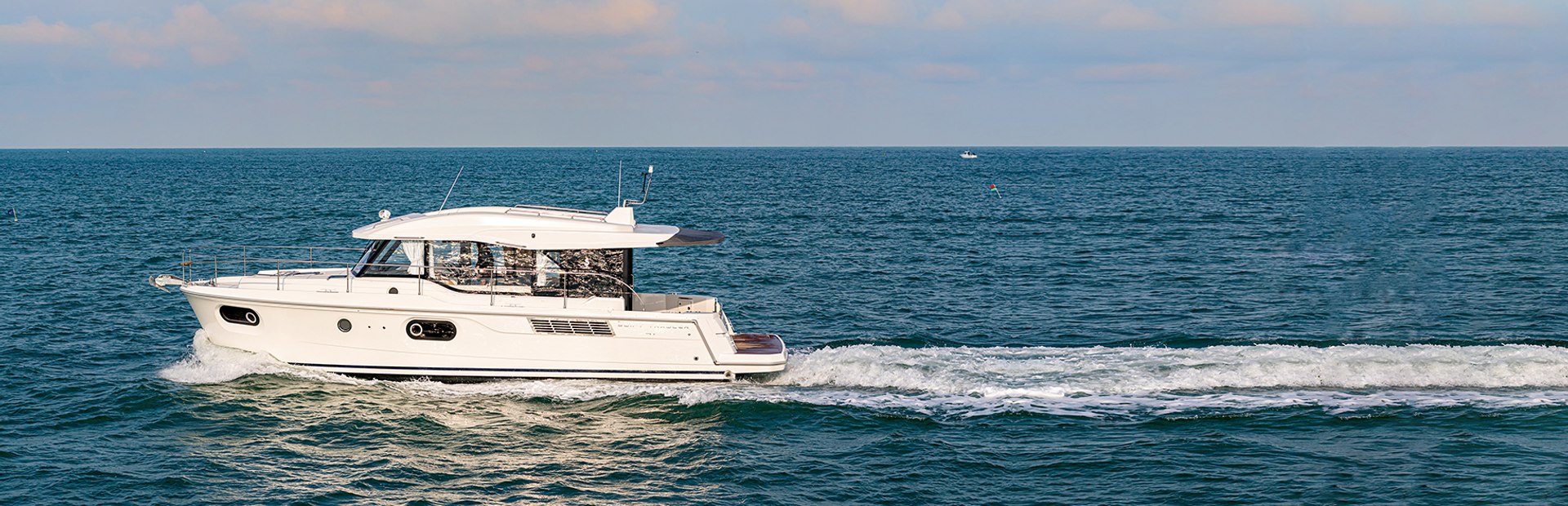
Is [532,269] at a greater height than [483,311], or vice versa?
[532,269]

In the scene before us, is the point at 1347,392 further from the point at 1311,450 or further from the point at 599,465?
the point at 599,465

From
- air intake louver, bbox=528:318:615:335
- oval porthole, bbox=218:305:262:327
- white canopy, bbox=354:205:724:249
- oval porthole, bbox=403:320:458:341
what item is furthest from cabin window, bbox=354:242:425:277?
air intake louver, bbox=528:318:615:335

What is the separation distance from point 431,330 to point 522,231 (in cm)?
218

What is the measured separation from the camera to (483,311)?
20547 mm

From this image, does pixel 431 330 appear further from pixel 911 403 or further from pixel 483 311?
pixel 911 403

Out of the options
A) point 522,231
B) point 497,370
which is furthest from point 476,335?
point 522,231

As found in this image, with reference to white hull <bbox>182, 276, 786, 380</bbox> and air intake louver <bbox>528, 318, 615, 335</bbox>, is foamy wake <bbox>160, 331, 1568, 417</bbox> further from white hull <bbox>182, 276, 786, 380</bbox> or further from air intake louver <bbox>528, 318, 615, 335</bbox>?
air intake louver <bbox>528, 318, 615, 335</bbox>

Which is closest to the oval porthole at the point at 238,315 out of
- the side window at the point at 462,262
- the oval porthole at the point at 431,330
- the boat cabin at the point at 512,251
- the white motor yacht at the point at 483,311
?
the white motor yacht at the point at 483,311

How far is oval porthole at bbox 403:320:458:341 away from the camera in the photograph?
68.1 ft

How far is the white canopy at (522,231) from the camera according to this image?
21250 millimetres

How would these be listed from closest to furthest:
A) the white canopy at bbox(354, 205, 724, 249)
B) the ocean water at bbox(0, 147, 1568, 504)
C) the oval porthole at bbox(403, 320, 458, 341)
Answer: the ocean water at bbox(0, 147, 1568, 504) < the oval porthole at bbox(403, 320, 458, 341) < the white canopy at bbox(354, 205, 724, 249)

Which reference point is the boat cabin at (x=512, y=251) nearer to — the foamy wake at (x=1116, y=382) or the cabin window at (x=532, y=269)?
the cabin window at (x=532, y=269)

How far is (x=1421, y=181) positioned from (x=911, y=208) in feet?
162

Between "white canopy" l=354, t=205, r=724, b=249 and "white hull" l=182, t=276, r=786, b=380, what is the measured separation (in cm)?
90
